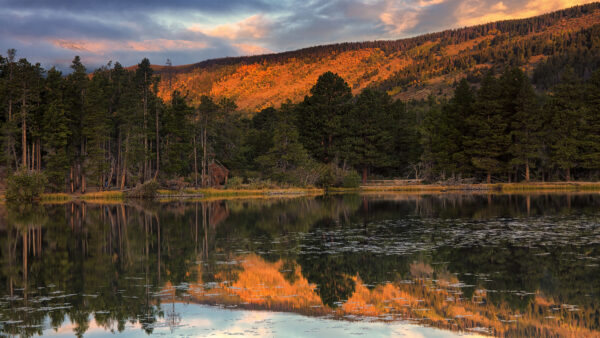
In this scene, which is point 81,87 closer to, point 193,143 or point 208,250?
point 193,143

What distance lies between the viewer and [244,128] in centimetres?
8538

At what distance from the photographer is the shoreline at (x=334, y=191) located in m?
54.4

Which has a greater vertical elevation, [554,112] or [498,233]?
[554,112]

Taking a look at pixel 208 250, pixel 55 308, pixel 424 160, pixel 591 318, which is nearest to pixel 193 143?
pixel 424 160

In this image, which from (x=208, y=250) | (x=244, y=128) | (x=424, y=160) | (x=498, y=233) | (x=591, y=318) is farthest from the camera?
(x=244, y=128)

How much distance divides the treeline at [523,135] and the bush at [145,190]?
116ft

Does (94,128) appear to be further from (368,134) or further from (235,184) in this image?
(368,134)

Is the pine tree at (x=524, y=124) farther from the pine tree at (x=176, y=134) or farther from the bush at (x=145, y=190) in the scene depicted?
the bush at (x=145, y=190)

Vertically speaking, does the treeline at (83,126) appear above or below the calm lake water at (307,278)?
above

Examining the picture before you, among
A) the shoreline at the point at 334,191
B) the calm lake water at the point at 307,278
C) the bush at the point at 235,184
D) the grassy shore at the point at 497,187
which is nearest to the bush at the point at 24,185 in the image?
the shoreline at the point at 334,191

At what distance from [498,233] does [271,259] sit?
1158cm

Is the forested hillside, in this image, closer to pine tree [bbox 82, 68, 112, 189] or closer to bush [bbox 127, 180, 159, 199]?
pine tree [bbox 82, 68, 112, 189]

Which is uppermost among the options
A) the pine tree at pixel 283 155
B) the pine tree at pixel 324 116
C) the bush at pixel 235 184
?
the pine tree at pixel 324 116

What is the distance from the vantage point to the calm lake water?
36.7 ft
